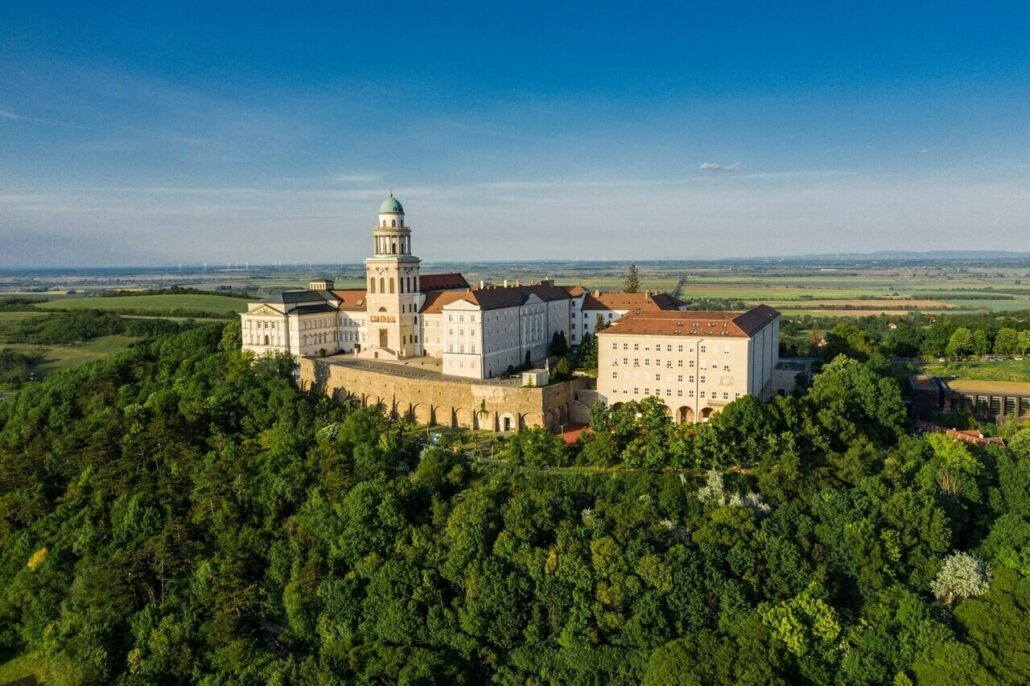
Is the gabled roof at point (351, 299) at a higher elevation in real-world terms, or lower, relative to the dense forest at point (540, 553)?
higher

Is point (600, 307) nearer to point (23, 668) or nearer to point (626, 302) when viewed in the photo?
point (626, 302)

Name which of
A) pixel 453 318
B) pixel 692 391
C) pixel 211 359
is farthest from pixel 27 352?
pixel 692 391

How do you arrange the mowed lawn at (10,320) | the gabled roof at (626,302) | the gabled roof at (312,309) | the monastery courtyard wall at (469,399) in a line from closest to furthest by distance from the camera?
1. the monastery courtyard wall at (469,399)
2. the gabled roof at (312,309)
3. the gabled roof at (626,302)
4. the mowed lawn at (10,320)

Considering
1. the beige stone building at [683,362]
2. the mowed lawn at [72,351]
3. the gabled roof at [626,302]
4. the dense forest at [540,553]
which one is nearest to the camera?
the dense forest at [540,553]

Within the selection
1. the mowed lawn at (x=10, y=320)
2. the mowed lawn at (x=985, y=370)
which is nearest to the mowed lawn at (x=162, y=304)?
the mowed lawn at (x=10, y=320)

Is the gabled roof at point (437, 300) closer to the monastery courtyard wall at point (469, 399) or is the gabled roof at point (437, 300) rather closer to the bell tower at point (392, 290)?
the bell tower at point (392, 290)

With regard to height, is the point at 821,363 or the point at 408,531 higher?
the point at 821,363

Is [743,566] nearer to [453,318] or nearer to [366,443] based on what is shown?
[366,443]

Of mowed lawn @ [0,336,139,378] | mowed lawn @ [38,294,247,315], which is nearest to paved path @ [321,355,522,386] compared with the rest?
mowed lawn @ [0,336,139,378]
